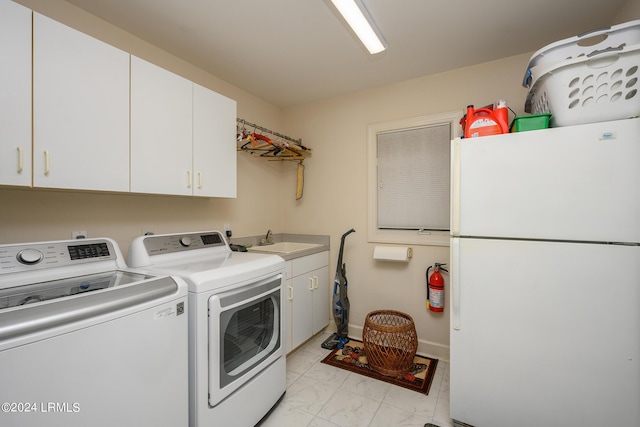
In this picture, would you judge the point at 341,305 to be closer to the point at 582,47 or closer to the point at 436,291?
the point at 436,291

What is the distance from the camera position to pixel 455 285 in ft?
5.39

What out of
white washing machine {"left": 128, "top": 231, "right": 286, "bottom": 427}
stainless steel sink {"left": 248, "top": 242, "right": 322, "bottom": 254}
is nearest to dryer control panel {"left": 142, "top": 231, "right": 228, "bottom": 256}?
white washing machine {"left": 128, "top": 231, "right": 286, "bottom": 427}

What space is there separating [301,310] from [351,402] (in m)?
0.81

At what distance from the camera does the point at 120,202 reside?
1.86 m

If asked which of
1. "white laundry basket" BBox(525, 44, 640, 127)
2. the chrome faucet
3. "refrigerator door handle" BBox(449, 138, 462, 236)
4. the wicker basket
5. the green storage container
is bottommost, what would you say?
the wicker basket

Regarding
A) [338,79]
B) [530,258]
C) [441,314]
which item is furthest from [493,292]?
[338,79]

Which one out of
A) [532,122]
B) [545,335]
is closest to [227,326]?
[545,335]

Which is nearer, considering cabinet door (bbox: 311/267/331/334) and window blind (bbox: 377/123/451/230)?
window blind (bbox: 377/123/451/230)

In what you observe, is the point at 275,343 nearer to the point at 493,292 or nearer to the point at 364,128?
the point at 493,292

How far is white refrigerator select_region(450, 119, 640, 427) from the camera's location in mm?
1322

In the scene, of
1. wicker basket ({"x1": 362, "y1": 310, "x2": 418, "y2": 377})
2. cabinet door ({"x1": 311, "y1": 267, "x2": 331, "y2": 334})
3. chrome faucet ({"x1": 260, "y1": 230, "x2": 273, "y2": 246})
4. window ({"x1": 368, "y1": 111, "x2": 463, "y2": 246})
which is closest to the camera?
wicker basket ({"x1": 362, "y1": 310, "x2": 418, "y2": 377})

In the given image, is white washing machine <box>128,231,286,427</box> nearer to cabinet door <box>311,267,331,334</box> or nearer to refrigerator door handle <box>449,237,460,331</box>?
cabinet door <box>311,267,331,334</box>

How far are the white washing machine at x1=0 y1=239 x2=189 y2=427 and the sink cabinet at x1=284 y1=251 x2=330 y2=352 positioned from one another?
101 centimetres

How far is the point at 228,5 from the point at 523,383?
8.90 feet
